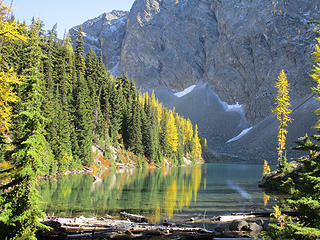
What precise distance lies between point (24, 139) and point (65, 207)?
12.2 metres

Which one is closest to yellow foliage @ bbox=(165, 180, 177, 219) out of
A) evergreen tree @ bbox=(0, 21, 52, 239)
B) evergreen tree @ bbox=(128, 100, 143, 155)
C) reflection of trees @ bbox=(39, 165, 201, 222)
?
reflection of trees @ bbox=(39, 165, 201, 222)

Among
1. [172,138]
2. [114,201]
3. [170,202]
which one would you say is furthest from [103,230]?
[172,138]

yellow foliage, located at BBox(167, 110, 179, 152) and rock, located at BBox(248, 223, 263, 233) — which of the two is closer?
rock, located at BBox(248, 223, 263, 233)

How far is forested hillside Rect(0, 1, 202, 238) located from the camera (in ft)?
38.3

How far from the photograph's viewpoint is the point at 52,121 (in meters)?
45.4

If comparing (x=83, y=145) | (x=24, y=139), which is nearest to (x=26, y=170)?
(x=24, y=139)

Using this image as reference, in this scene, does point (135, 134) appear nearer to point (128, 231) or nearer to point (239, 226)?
point (239, 226)

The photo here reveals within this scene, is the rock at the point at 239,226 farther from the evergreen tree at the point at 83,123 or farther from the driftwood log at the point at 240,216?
the evergreen tree at the point at 83,123

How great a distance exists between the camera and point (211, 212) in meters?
22.8

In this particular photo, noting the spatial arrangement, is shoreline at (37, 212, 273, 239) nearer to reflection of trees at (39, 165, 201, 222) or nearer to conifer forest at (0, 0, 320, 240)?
conifer forest at (0, 0, 320, 240)


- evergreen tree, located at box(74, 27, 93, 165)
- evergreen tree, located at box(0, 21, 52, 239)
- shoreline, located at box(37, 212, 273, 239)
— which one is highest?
evergreen tree, located at box(74, 27, 93, 165)

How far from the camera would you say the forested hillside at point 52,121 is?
11.7 m

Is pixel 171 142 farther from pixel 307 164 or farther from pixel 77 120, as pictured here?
pixel 307 164

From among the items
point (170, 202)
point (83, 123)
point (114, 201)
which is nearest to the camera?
point (114, 201)
